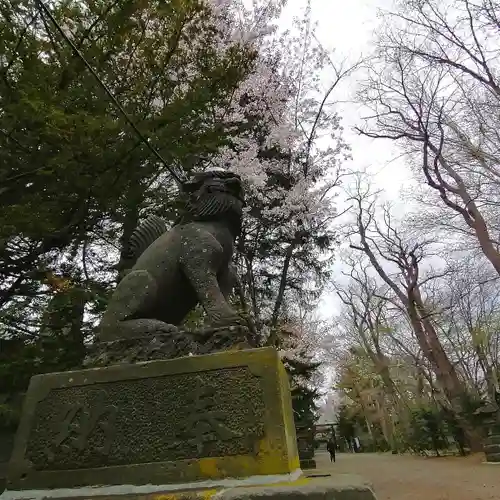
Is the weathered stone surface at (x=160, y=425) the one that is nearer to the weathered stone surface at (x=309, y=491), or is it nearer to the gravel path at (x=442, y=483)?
the weathered stone surface at (x=309, y=491)

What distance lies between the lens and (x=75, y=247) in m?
7.65

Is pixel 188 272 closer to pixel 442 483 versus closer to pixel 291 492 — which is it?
pixel 291 492

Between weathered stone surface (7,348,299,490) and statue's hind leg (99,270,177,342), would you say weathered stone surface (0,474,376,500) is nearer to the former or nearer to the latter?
weathered stone surface (7,348,299,490)

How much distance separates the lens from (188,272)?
290 cm

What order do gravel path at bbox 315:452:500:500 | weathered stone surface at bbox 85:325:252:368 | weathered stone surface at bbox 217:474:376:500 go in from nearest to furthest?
weathered stone surface at bbox 217:474:376:500, weathered stone surface at bbox 85:325:252:368, gravel path at bbox 315:452:500:500

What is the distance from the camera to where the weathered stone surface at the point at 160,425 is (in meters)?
2.23

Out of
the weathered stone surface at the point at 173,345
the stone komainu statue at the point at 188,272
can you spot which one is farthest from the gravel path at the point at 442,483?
the weathered stone surface at the point at 173,345

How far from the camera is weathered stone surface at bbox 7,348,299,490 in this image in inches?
87.7

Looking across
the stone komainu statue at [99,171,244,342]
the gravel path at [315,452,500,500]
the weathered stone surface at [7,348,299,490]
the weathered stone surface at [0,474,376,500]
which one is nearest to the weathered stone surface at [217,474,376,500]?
the weathered stone surface at [0,474,376,500]

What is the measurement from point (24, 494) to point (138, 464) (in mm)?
622

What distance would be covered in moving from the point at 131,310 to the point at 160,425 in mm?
741

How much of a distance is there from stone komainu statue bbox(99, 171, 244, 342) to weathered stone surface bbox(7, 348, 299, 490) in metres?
0.31

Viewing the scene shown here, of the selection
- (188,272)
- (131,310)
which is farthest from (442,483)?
(131,310)

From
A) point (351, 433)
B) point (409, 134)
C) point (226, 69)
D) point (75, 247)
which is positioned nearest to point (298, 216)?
point (409, 134)
